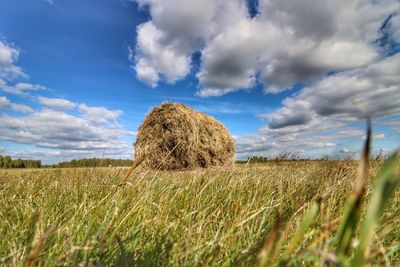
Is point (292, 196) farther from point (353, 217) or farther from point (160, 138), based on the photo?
point (160, 138)

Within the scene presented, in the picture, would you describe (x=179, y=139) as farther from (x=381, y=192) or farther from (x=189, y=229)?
(x=381, y=192)

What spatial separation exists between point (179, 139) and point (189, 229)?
1078cm

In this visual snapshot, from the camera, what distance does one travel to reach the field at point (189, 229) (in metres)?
0.88

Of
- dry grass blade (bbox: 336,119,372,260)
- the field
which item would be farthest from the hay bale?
dry grass blade (bbox: 336,119,372,260)

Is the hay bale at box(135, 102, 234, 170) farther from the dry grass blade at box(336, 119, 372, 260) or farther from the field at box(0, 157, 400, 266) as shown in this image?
the dry grass blade at box(336, 119, 372, 260)

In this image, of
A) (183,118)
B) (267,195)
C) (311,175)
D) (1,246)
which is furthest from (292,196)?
(183,118)

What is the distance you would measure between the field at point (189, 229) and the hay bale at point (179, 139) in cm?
770

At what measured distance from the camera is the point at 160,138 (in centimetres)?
1309

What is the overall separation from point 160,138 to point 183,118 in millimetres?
1215

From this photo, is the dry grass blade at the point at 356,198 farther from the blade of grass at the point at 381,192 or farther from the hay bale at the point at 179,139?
the hay bale at the point at 179,139

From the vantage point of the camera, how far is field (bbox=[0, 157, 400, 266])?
88cm

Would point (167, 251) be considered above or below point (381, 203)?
below

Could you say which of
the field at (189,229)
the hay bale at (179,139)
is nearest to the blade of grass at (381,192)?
the field at (189,229)

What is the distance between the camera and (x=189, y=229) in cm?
167
